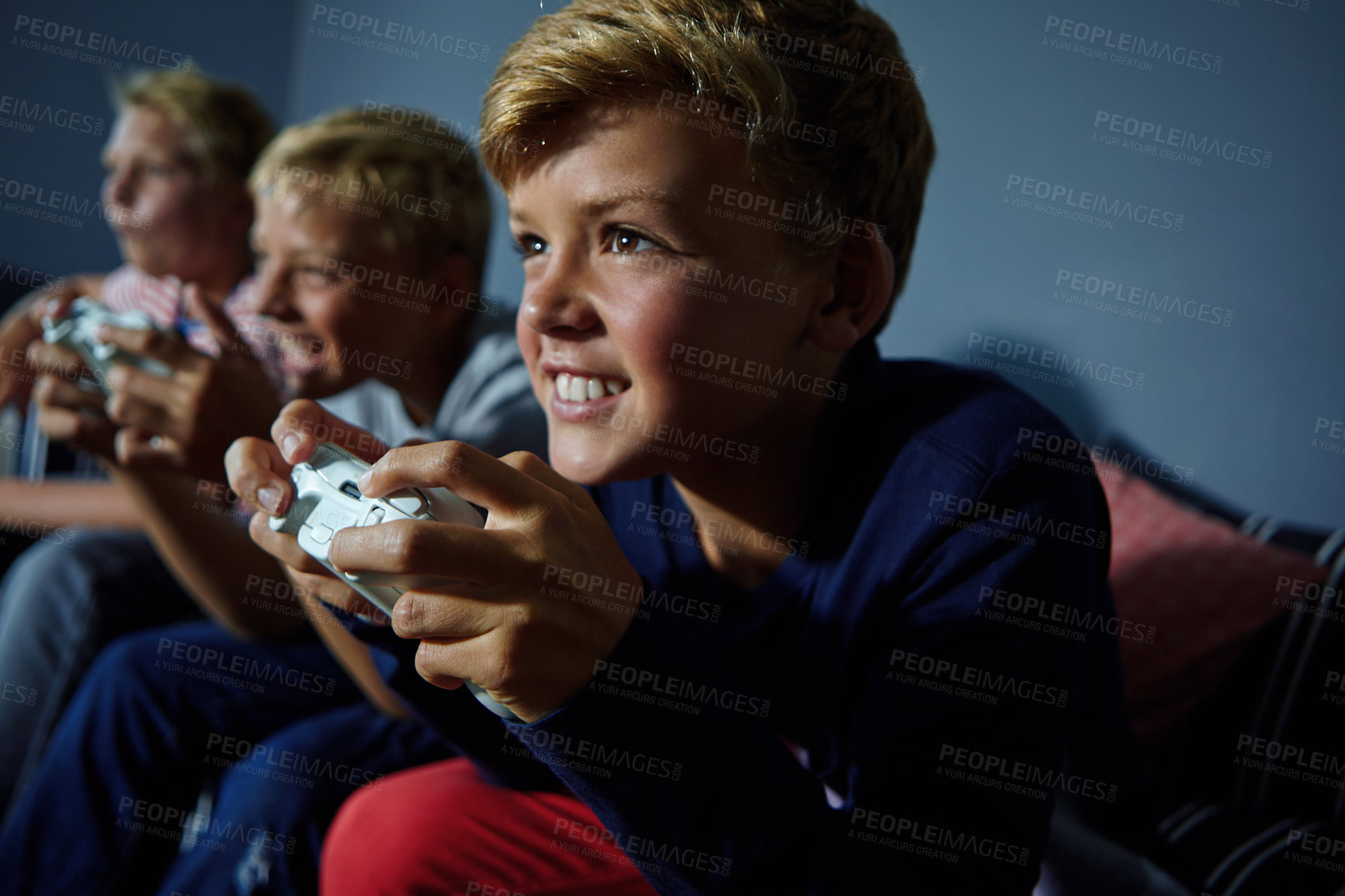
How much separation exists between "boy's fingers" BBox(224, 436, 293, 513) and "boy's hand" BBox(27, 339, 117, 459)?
1.63 ft

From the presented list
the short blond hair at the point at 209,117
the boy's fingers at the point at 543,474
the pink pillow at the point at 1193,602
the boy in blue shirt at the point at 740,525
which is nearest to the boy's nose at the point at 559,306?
the boy in blue shirt at the point at 740,525

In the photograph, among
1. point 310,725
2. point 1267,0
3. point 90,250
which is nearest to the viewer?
point 310,725

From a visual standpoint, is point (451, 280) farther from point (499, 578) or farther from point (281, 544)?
point (499, 578)

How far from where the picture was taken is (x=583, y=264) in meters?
0.66

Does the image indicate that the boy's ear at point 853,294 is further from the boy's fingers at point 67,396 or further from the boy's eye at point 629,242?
the boy's fingers at point 67,396

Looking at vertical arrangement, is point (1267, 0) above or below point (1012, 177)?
above

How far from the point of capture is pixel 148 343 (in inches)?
36.3

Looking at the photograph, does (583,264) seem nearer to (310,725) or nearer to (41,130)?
(310,725)

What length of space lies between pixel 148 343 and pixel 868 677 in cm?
78

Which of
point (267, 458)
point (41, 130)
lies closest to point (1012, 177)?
point (267, 458)

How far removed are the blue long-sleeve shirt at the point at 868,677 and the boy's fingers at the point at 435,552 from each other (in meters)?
0.04

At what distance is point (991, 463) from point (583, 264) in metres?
0.33

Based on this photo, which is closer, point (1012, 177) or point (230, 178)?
point (1012, 177)

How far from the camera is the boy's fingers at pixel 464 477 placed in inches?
18.6
